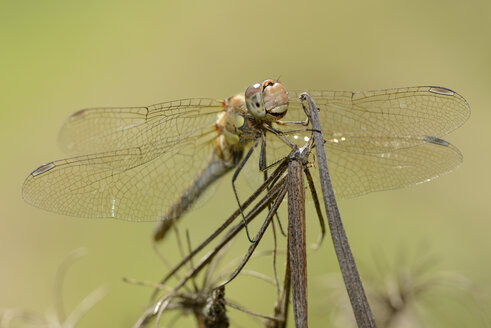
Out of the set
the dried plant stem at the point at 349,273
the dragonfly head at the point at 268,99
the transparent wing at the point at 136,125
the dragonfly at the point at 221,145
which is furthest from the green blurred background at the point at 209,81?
the dried plant stem at the point at 349,273

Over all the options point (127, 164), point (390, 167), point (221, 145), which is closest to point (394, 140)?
point (390, 167)

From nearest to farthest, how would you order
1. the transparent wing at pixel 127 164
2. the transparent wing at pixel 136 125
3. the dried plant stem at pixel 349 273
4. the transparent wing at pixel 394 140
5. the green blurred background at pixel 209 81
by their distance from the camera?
the dried plant stem at pixel 349 273 < the transparent wing at pixel 394 140 < the transparent wing at pixel 127 164 < the transparent wing at pixel 136 125 < the green blurred background at pixel 209 81

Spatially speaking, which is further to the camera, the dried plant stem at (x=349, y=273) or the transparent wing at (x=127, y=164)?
the transparent wing at (x=127, y=164)

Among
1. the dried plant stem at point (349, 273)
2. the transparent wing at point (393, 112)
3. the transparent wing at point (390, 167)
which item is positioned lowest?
the dried plant stem at point (349, 273)

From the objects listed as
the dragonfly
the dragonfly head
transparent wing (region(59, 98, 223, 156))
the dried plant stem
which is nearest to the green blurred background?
the dragonfly

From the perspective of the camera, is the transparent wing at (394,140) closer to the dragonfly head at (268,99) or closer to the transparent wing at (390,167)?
the transparent wing at (390,167)

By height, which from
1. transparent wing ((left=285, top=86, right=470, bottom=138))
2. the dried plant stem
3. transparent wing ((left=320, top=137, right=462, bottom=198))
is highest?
transparent wing ((left=285, top=86, right=470, bottom=138))

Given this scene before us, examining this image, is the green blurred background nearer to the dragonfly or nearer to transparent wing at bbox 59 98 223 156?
the dragonfly

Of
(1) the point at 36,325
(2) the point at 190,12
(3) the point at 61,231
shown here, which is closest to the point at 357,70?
(2) the point at 190,12
